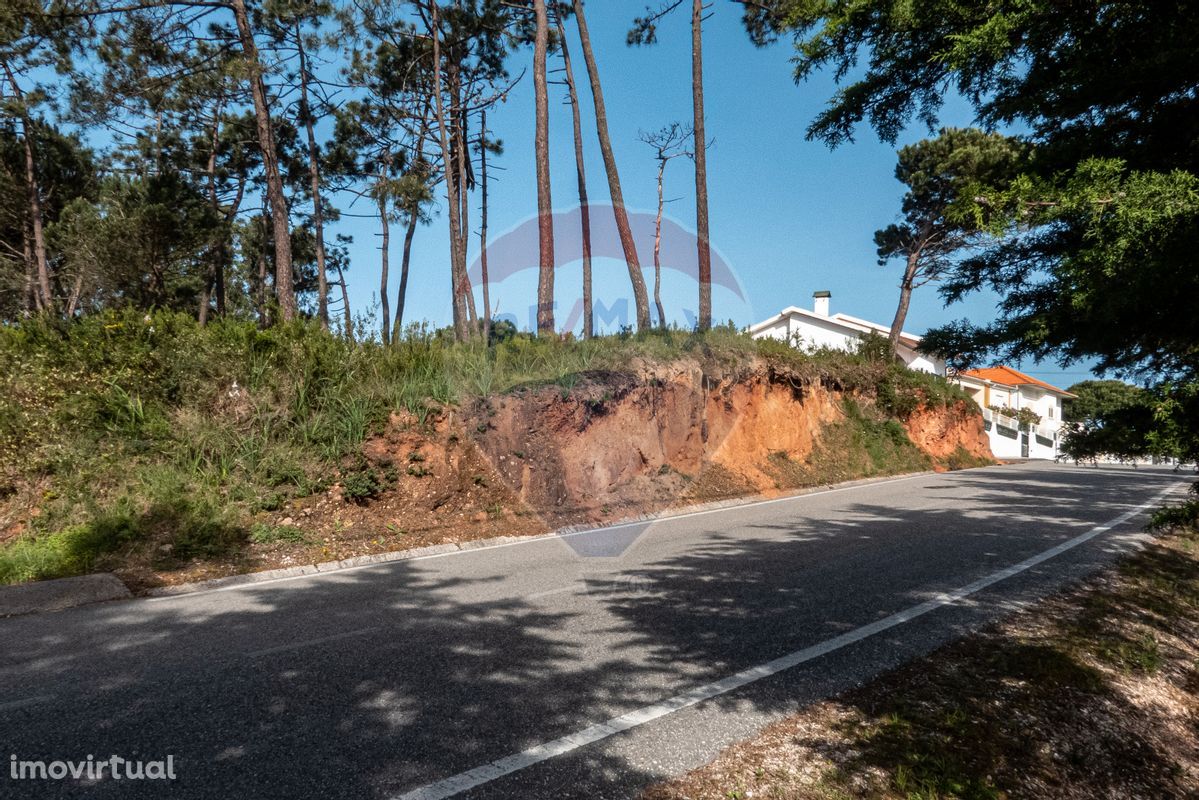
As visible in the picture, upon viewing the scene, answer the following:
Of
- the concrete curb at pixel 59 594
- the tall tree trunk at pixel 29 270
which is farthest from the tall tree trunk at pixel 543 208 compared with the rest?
the tall tree trunk at pixel 29 270

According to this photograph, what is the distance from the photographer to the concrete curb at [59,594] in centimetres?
564

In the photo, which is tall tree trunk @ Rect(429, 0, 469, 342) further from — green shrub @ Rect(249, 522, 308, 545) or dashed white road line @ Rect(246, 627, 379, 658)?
dashed white road line @ Rect(246, 627, 379, 658)

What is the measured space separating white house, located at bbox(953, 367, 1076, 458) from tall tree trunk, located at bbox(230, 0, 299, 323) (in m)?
34.1

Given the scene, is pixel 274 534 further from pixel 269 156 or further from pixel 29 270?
pixel 29 270

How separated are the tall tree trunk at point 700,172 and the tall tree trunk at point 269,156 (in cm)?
1117

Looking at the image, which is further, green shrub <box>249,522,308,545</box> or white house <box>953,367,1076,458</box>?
white house <box>953,367,1076,458</box>

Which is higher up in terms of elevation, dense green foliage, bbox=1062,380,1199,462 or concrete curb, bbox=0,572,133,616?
dense green foliage, bbox=1062,380,1199,462

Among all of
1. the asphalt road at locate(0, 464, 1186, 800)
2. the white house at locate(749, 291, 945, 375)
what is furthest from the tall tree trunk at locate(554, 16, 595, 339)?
the white house at locate(749, 291, 945, 375)

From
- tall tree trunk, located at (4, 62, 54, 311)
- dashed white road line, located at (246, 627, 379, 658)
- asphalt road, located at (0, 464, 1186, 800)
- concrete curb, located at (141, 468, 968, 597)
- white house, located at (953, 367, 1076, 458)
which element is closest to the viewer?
asphalt road, located at (0, 464, 1186, 800)

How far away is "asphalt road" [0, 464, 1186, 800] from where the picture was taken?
289 centimetres

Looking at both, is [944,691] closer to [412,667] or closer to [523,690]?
[523,690]

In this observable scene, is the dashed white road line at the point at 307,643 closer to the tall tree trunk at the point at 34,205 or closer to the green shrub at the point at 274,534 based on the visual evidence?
the green shrub at the point at 274,534

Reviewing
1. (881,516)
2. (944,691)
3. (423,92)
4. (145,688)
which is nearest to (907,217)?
(423,92)

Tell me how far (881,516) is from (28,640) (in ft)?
34.2
